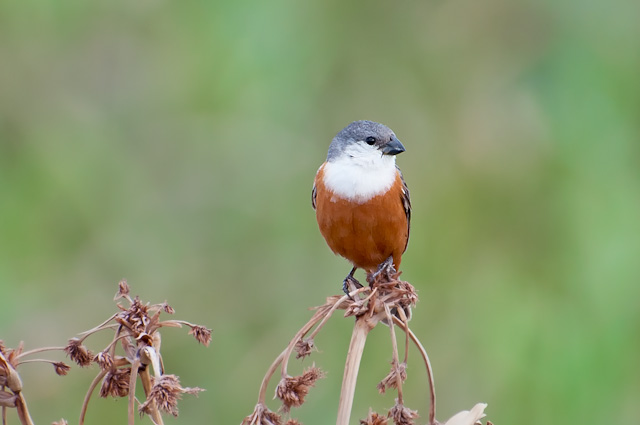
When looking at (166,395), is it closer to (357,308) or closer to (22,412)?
(22,412)

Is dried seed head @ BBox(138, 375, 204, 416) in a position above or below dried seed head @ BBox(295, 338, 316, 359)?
below

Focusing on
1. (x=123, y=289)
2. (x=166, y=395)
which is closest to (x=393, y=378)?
(x=166, y=395)

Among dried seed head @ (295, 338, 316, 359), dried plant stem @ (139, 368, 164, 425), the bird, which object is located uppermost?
the bird

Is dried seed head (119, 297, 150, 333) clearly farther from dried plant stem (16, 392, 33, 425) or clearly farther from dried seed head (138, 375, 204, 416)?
dried plant stem (16, 392, 33, 425)

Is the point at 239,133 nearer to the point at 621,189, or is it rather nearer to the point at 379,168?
the point at 379,168

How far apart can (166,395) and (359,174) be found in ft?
8.31

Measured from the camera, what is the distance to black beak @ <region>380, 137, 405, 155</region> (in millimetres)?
4410

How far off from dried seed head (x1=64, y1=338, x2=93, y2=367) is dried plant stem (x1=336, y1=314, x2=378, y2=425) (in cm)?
69

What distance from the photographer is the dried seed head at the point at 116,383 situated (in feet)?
7.08

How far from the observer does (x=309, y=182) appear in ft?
20.6

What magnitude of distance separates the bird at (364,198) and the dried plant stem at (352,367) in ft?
5.99

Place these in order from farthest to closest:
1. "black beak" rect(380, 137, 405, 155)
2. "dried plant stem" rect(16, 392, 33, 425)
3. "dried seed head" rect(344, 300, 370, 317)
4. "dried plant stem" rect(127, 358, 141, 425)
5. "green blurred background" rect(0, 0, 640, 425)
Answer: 1. "green blurred background" rect(0, 0, 640, 425)
2. "black beak" rect(380, 137, 405, 155)
3. "dried seed head" rect(344, 300, 370, 317)
4. "dried plant stem" rect(127, 358, 141, 425)
5. "dried plant stem" rect(16, 392, 33, 425)

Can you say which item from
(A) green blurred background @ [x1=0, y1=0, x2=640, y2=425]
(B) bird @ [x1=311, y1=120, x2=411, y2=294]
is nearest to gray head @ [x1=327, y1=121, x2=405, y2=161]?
(B) bird @ [x1=311, y1=120, x2=411, y2=294]

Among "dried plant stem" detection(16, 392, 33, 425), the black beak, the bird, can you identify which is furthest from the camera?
the black beak
